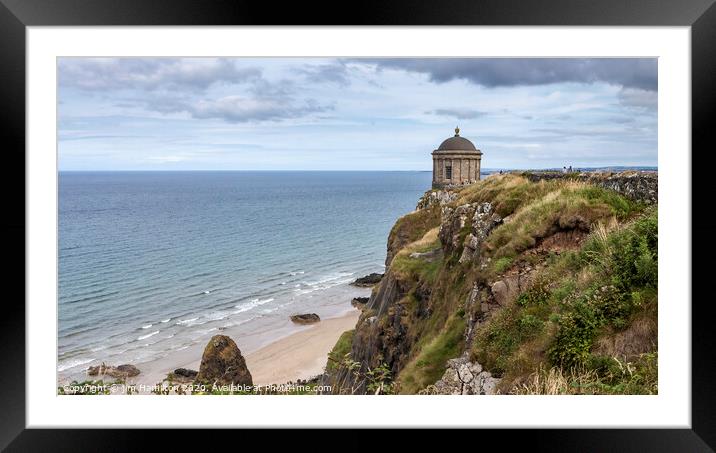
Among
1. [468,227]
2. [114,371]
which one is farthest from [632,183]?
[114,371]

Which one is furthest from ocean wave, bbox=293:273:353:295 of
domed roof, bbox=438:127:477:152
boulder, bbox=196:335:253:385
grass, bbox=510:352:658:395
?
grass, bbox=510:352:658:395

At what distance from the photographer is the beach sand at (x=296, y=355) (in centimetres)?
2994

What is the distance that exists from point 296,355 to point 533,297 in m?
26.5

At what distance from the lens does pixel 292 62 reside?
4872 inches

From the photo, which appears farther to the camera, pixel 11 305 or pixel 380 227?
pixel 380 227

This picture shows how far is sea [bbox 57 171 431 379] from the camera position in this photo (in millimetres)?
37688

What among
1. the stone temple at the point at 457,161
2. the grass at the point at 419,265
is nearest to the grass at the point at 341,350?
the grass at the point at 419,265

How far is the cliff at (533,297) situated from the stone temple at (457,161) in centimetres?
2964

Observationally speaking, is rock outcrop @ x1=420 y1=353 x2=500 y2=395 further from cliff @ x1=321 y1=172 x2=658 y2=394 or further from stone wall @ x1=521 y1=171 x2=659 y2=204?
stone wall @ x1=521 y1=171 x2=659 y2=204

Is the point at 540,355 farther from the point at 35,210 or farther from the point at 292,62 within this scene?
the point at 292,62

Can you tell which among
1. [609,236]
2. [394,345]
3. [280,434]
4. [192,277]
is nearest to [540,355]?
[609,236]
